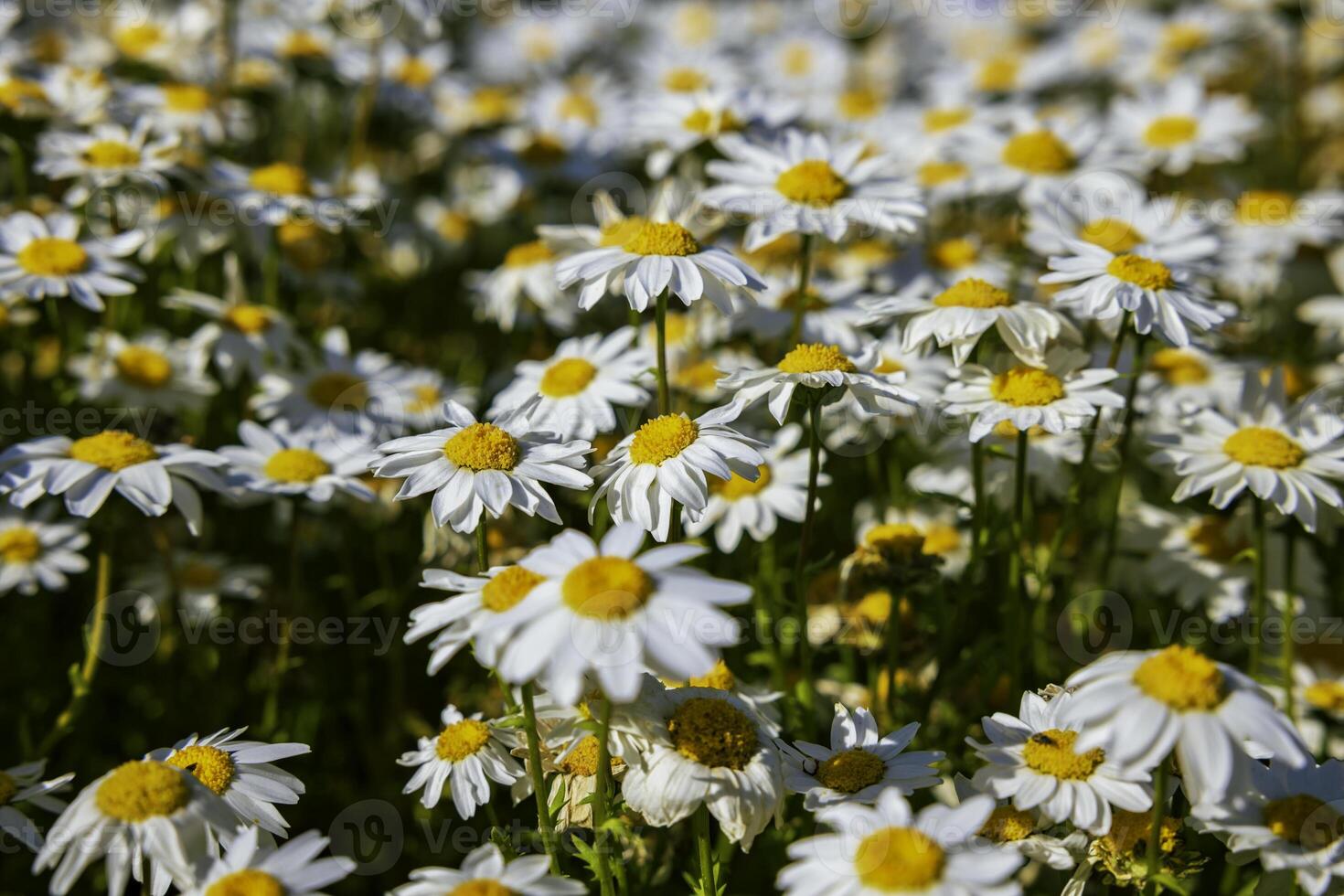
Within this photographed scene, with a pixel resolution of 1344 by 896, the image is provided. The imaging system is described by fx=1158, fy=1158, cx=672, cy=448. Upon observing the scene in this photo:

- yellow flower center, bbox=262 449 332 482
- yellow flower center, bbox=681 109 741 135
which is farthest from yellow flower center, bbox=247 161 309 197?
yellow flower center, bbox=681 109 741 135

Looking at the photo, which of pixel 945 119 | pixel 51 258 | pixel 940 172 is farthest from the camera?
pixel 945 119

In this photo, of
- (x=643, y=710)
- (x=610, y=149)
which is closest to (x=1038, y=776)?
(x=643, y=710)

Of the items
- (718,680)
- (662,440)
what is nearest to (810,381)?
(662,440)

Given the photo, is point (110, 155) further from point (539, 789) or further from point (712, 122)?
point (539, 789)

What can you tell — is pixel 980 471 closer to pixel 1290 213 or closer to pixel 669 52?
pixel 1290 213

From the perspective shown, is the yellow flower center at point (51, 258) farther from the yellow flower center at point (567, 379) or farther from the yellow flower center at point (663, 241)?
the yellow flower center at point (663, 241)

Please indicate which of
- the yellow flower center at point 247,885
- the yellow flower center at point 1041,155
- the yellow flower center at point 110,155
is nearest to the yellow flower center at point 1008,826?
the yellow flower center at point 247,885
